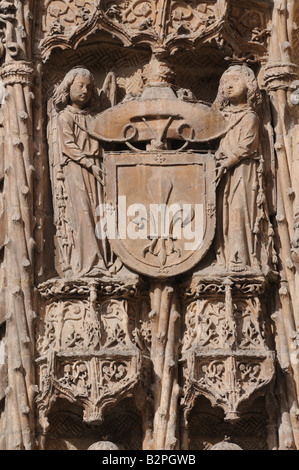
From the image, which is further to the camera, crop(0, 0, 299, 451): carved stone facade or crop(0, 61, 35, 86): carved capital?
crop(0, 61, 35, 86): carved capital

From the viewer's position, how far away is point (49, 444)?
1909cm

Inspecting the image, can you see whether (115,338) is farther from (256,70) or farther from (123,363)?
(256,70)

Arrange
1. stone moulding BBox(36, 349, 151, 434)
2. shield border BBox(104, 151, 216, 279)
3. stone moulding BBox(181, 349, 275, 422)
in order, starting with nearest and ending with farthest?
stone moulding BBox(36, 349, 151, 434) → stone moulding BBox(181, 349, 275, 422) → shield border BBox(104, 151, 216, 279)

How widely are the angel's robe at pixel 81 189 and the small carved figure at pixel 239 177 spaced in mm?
1146

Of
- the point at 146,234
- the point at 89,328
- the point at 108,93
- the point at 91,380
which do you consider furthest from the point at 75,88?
the point at 91,380

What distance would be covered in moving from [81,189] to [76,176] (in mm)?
147

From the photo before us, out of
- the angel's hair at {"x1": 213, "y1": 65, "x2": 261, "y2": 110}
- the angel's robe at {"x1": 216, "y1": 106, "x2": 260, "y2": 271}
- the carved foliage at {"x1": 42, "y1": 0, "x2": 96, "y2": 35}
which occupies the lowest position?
the angel's robe at {"x1": 216, "y1": 106, "x2": 260, "y2": 271}

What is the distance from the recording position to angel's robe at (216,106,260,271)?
1933 cm

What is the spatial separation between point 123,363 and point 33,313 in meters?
0.97

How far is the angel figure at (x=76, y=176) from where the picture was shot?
1928 centimetres

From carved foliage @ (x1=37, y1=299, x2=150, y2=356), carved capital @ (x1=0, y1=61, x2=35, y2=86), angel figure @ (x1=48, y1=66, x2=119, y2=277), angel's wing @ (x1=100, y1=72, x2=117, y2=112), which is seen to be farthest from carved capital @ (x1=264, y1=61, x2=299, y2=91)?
carved foliage @ (x1=37, y1=299, x2=150, y2=356)

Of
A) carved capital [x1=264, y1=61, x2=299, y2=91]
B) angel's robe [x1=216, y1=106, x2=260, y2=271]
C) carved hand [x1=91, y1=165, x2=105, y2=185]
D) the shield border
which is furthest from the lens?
carved capital [x1=264, y1=61, x2=299, y2=91]

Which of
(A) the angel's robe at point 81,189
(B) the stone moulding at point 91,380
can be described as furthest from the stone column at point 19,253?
(A) the angel's robe at point 81,189

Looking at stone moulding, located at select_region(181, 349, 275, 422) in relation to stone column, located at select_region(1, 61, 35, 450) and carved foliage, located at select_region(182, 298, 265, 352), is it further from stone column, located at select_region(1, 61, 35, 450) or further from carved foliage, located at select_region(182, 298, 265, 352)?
stone column, located at select_region(1, 61, 35, 450)
